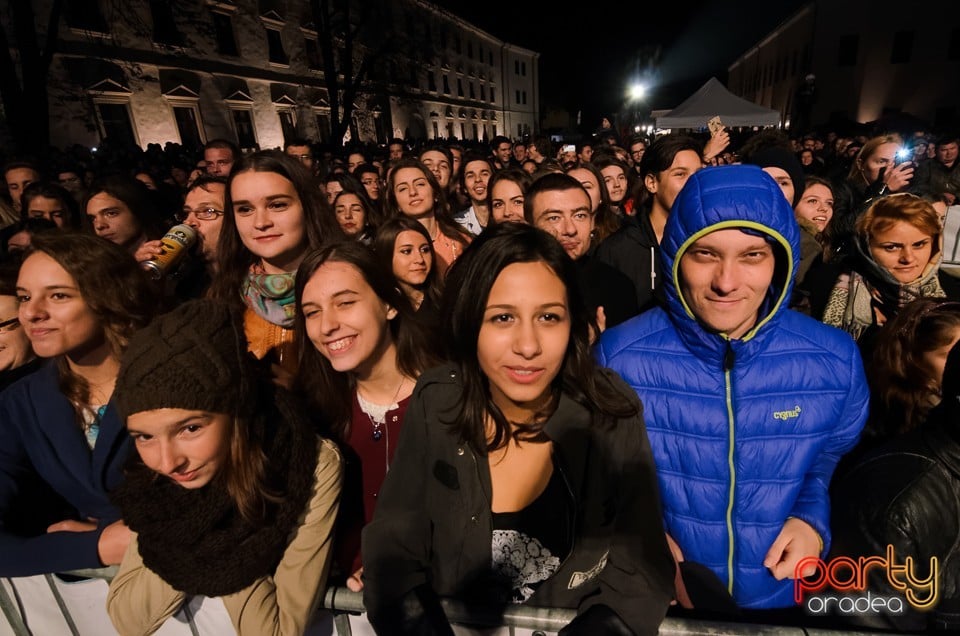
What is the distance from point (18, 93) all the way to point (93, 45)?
33.2ft

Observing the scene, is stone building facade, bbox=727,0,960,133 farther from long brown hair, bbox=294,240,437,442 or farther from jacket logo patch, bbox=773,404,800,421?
long brown hair, bbox=294,240,437,442

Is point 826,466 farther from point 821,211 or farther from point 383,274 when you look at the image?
point 821,211

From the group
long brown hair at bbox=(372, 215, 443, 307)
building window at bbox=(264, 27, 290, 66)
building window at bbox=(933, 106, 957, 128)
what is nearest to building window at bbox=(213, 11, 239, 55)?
building window at bbox=(264, 27, 290, 66)

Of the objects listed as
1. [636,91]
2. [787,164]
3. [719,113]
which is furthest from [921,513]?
[636,91]

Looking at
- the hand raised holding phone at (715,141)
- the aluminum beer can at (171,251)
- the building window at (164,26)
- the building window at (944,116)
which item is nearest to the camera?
the aluminum beer can at (171,251)

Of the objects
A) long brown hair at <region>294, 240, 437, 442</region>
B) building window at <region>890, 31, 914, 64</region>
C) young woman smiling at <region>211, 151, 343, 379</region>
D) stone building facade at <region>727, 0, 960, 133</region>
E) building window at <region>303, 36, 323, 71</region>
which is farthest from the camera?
building window at <region>303, 36, 323, 71</region>

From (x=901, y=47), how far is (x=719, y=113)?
25.6m

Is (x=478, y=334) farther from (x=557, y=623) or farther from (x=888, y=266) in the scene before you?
(x=888, y=266)

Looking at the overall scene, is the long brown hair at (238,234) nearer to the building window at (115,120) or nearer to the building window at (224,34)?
the building window at (115,120)

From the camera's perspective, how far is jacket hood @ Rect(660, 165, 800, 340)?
1643 millimetres

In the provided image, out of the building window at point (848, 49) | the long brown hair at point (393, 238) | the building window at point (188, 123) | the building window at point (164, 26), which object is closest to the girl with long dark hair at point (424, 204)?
the long brown hair at point (393, 238)

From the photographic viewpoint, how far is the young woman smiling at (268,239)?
8.61 ft

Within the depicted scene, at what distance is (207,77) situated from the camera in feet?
77.9

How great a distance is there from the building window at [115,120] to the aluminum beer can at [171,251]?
21.5 metres
